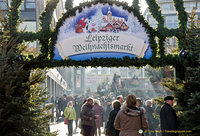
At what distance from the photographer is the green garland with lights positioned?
30.1 ft

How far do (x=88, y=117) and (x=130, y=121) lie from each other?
395cm

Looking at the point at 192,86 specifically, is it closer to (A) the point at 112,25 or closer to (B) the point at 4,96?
(A) the point at 112,25

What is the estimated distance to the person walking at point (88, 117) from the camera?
10688 millimetres

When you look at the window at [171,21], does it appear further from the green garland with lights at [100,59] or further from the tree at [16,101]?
the tree at [16,101]

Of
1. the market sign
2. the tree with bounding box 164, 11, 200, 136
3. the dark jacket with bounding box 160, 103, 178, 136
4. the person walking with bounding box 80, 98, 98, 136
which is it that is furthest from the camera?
the person walking with bounding box 80, 98, 98, 136

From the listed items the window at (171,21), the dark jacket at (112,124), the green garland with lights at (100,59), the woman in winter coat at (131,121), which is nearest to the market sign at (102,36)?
the green garland with lights at (100,59)

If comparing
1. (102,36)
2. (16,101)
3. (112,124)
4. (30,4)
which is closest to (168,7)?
(30,4)

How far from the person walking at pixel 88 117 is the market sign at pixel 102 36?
2063 mm

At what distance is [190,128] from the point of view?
24.9 feet

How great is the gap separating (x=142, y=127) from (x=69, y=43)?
147 inches

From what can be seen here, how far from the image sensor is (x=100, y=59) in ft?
30.3

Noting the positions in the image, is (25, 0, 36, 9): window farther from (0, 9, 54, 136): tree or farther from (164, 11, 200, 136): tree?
(164, 11, 200, 136): tree

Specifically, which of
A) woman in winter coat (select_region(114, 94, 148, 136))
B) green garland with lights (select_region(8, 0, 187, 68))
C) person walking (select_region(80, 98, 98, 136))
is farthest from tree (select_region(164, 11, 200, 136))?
person walking (select_region(80, 98, 98, 136))

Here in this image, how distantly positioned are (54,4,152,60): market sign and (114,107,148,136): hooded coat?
2726 mm
